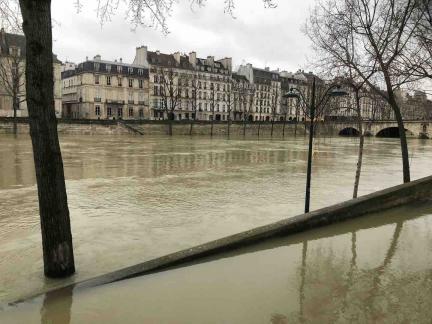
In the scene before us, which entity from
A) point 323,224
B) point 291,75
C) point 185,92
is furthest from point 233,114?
point 323,224

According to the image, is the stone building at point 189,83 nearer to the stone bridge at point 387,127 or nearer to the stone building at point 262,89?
the stone building at point 262,89

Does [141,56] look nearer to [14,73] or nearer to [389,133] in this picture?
[14,73]

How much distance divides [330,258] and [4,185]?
12.5 metres

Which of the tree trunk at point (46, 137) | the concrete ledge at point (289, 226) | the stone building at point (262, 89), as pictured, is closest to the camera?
the tree trunk at point (46, 137)

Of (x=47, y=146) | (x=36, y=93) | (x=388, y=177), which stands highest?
(x=36, y=93)

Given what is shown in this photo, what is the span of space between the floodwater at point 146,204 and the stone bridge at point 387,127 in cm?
5510

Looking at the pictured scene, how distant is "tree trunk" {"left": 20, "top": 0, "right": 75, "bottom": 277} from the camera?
18.7ft

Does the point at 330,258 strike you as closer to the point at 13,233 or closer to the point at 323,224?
the point at 323,224

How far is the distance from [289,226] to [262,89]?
338 ft

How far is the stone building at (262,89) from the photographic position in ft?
356

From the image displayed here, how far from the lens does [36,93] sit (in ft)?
19.2

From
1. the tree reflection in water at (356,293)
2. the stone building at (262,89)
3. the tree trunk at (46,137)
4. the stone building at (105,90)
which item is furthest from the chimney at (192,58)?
the tree trunk at (46,137)

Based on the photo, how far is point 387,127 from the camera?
8362 cm

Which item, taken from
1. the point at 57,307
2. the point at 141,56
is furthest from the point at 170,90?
the point at 57,307
